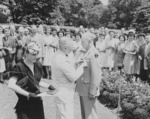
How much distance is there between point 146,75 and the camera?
27.6 feet

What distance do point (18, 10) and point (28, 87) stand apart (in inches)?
973

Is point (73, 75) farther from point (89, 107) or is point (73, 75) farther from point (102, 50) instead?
point (102, 50)

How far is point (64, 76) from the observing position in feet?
11.8

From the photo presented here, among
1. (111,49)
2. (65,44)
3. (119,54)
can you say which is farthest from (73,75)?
(111,49)

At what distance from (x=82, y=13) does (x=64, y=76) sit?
200 feet

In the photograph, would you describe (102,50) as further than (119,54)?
Yes

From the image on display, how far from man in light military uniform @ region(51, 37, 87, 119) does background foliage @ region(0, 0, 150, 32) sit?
1939 cm

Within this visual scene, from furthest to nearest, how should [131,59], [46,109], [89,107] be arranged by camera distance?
[131,59] → [46,109] → [89,107]

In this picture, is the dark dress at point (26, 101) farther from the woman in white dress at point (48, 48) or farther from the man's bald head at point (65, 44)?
the woman in white dress at point (48, 48)

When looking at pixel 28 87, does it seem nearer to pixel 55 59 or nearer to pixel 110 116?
pixel 55 59

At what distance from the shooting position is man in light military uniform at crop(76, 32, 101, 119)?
3.97 meters

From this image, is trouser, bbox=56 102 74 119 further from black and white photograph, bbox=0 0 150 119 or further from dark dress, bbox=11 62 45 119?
dark dress, bbox=11 62 45 119

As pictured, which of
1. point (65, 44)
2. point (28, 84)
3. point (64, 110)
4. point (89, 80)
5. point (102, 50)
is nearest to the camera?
point (28, 84)

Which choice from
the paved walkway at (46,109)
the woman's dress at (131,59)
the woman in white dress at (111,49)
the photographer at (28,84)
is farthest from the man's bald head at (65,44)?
the woman in white dress at (111,49)
